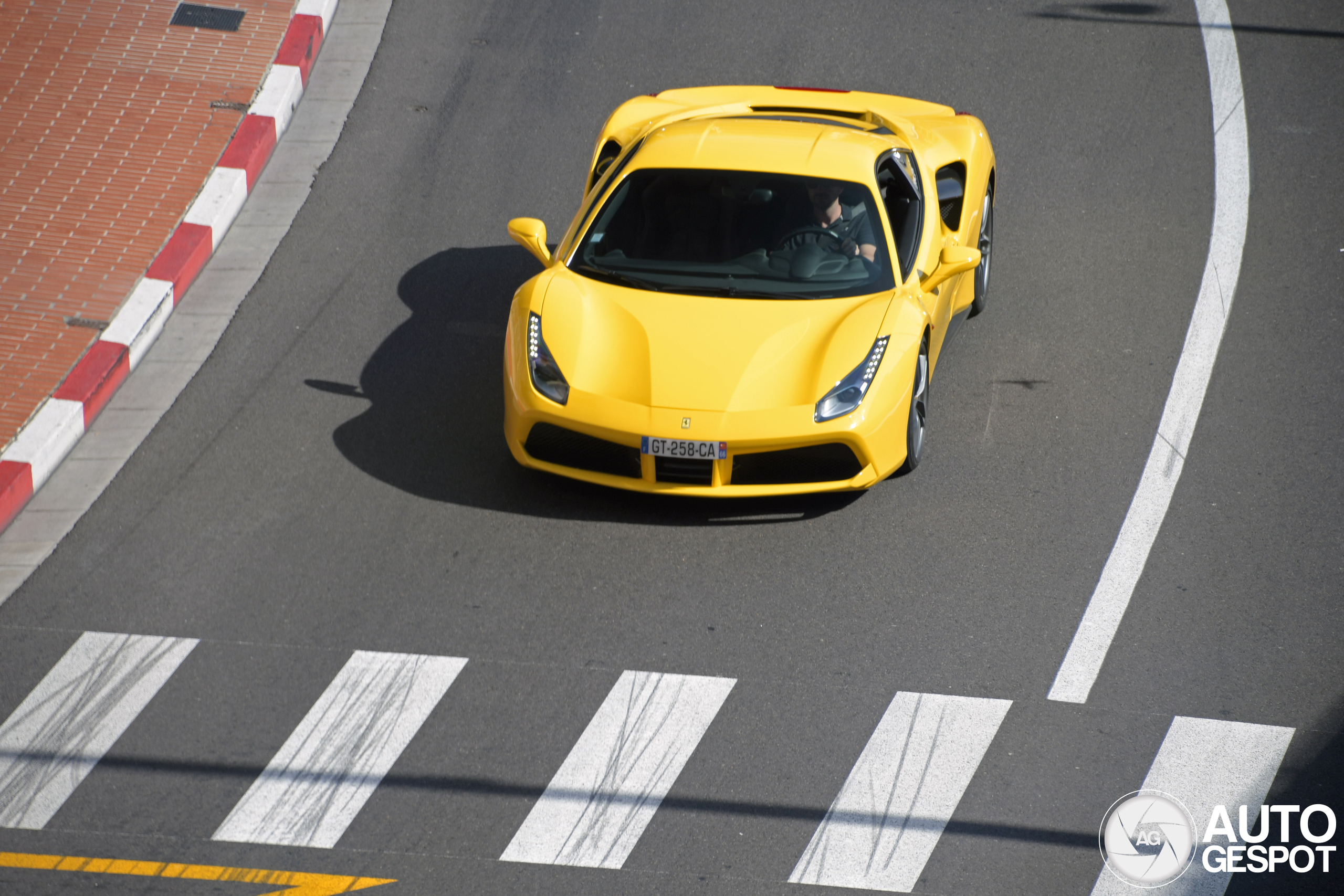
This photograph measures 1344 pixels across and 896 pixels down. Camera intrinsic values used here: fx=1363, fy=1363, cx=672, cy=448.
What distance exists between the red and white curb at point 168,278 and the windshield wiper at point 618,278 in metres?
3.04

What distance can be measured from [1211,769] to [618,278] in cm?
382

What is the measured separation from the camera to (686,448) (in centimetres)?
664

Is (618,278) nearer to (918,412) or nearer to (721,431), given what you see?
(721,431)

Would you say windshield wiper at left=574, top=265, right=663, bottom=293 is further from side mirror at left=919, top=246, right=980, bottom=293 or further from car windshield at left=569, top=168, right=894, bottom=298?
side mirror at left=919, top=246, right=980, bottom=293

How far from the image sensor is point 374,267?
9.45m

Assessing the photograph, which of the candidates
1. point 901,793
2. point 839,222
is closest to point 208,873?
point 901,793

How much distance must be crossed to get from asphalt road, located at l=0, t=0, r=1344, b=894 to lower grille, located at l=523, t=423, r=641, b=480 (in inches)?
13.5

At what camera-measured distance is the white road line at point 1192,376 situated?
20.7 feet

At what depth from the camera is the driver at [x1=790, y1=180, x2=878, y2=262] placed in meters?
7.47

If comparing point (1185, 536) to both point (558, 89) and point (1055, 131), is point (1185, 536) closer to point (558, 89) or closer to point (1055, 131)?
point (1055, 131)

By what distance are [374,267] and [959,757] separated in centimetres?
562

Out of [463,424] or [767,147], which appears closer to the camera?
[767,147]

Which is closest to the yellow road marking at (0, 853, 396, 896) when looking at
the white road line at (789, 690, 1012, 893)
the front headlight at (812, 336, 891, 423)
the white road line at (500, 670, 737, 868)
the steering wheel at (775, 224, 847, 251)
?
the white road line at (500, 670, 737, 868)

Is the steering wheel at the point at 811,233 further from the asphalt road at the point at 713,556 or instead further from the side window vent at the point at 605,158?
the side window vent at the point at 605,158
